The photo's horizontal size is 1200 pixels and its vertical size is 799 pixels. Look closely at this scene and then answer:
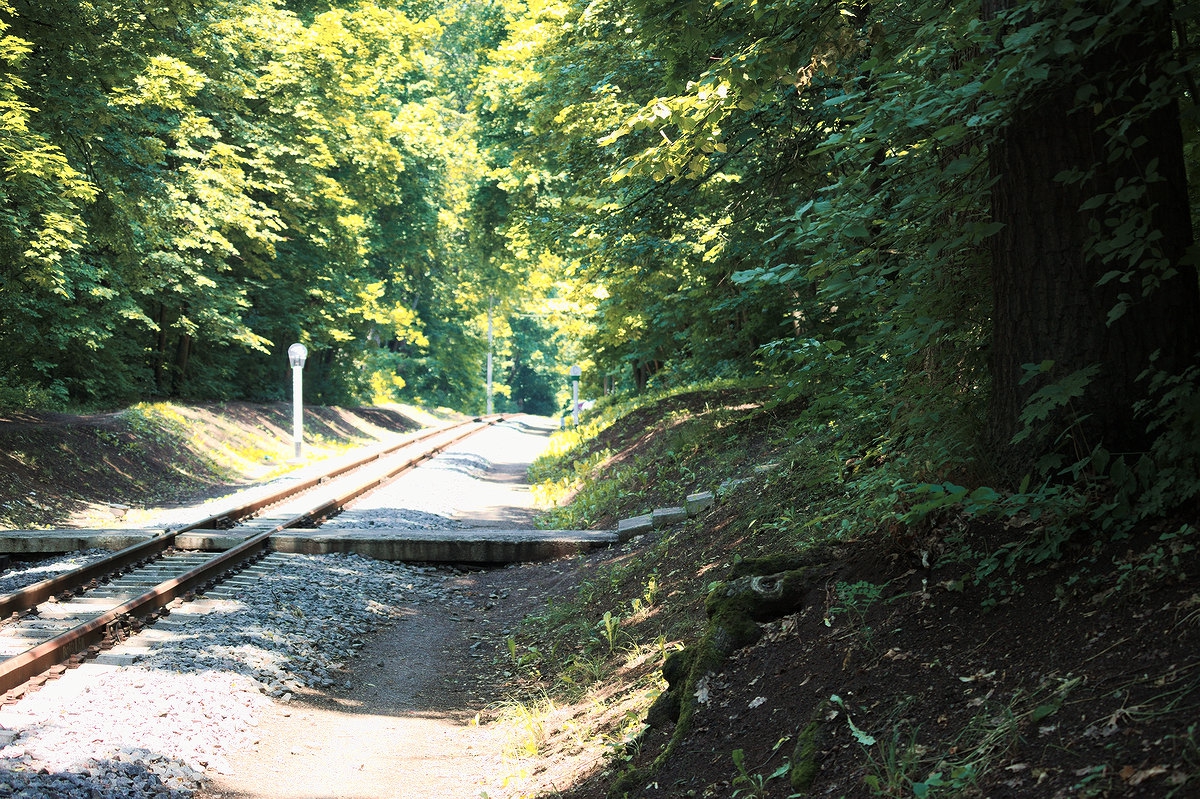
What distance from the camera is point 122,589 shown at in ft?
31.1

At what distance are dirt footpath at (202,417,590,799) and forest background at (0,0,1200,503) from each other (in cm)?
325

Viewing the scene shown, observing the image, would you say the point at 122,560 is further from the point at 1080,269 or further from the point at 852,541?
the point at 1080,269

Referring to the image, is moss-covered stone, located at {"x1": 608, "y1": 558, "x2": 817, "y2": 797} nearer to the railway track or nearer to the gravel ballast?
the gravel ballast

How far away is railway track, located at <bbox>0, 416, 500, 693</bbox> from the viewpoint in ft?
23.7

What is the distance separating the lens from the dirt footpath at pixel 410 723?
18.7 ft

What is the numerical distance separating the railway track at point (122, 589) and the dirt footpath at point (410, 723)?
171 cm

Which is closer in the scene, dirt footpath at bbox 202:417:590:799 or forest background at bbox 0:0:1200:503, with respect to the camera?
forest background at bbox 0:0:1200:503

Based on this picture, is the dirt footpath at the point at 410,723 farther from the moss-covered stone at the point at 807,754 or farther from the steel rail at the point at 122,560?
the steel rail at the point at 122,560

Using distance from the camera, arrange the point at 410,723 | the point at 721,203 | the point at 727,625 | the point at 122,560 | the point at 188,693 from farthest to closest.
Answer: the point at 721,203
the point at 122,560
the point at 410,723
the point at 188,693
the point at 727,625

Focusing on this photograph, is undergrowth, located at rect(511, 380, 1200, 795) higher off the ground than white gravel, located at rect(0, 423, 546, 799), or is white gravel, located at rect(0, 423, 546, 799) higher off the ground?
undergrowth, located at rect(511, 380, 1200, 795)

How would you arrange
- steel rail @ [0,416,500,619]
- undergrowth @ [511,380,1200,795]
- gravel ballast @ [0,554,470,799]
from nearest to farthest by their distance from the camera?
undergrowth @ [511,380,1200,795]
gravel ballast @ [0,554,470,799]
steel rail @ [0,416,500,619]

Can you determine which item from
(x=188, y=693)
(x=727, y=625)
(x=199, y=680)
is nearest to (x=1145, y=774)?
(x=727, y=625)

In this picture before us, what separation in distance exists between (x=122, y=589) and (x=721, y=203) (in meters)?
7.86

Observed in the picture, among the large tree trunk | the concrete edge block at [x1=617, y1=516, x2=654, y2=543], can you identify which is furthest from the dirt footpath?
the large tree trunk
